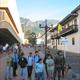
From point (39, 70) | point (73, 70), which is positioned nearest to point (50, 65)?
point (39, 70)

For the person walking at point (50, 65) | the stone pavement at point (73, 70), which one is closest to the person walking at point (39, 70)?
the person walking at point (50, 65)

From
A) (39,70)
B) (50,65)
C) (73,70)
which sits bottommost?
(73,70)

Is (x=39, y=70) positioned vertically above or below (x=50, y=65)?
below

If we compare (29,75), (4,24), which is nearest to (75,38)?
(4,24)

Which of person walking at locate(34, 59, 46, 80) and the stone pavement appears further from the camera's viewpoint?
the stone pavement

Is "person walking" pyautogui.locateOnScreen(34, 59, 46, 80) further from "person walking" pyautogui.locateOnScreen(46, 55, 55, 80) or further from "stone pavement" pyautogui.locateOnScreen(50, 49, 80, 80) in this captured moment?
"stone pavement" pyautogui.locateOnScreen(50, 49, 80, 80)

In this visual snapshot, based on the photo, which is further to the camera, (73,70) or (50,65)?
(73,70)

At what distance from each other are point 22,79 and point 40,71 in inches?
64.7

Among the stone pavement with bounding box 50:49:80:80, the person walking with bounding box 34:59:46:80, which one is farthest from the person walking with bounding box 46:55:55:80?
the stone pavement with bounding box 50:49:80:80

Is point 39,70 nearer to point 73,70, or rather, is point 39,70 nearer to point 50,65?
point 50,65

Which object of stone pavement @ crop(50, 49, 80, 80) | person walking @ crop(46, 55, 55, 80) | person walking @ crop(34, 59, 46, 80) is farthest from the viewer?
stone pavement @ crop(50, 49, 80, 80)

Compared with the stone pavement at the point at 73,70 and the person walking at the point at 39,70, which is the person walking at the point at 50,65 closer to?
the person walking at the point at 39,70

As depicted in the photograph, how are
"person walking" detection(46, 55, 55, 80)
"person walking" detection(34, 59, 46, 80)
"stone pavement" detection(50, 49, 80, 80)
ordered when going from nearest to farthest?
1. "person walking" detection(34, 59, 46, 80)
2. "person walking" detection(46, 55, 55, 80)
3. "stone pavement" detection(50, 49, 80, 80)

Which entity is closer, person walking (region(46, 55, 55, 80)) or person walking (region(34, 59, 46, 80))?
person walking (region(34, 59, 46, 80))
